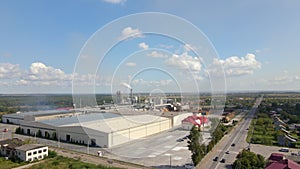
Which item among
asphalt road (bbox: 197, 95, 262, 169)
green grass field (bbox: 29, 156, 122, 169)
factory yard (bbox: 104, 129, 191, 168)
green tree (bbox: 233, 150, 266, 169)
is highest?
green tree (bbox: 233, 150, 266, 169)

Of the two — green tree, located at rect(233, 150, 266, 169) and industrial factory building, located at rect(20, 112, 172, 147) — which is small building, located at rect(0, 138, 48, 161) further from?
green tree, located at rect(233, 150, 266, 169)

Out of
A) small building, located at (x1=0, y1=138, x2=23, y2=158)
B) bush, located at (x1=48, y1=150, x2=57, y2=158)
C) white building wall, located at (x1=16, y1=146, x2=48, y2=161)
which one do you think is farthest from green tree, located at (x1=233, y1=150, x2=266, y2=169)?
small building, located at (x1=0, y1=138, x2=23, y2=158)

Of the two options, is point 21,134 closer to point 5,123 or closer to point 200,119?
point 5,123

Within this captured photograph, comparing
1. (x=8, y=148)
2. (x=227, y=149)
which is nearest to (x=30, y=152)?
(x=8, y=148)

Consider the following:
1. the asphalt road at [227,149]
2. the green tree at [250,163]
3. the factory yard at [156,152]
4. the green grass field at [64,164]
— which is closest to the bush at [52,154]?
the green grass field at [64,164]

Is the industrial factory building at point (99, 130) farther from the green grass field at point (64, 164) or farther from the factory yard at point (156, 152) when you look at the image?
the green grass field at point (64, 164)

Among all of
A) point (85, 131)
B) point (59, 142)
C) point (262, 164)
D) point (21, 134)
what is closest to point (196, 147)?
point (262, 164)
